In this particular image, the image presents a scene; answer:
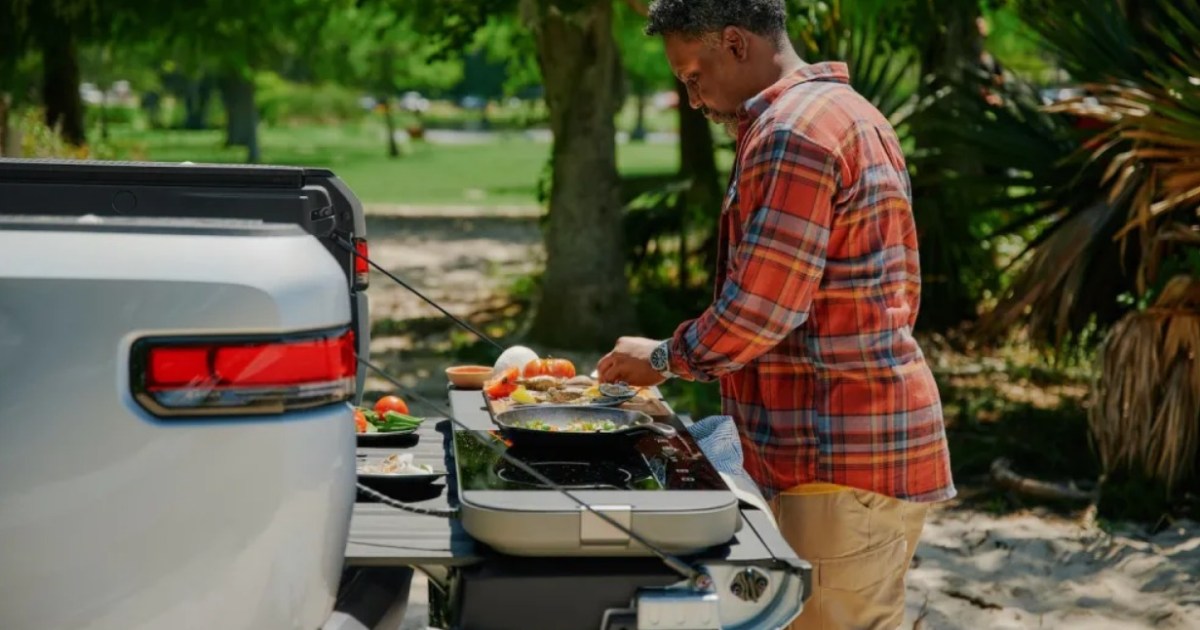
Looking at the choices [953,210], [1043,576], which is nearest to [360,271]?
[1043,576]

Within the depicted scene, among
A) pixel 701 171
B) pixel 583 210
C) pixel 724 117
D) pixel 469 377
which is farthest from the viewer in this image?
pixel 701 171

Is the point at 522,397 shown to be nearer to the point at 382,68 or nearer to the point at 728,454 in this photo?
the point at 728,454

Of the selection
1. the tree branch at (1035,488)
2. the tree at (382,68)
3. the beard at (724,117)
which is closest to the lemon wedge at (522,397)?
the beard at (724,117)

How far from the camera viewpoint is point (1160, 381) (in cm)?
748

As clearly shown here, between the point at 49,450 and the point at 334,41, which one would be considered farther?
the point at 334,41

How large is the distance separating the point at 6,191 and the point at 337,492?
174 centimetres

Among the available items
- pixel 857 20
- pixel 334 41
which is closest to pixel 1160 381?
pixel 857 20

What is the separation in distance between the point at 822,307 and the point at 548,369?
42.1 inches

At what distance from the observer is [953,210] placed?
35.9 ft

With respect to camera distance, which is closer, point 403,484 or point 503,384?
point 403,484

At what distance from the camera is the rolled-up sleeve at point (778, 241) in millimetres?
3424

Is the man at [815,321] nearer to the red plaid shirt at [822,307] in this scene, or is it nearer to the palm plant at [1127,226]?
the red plaid shirt at [822,307]

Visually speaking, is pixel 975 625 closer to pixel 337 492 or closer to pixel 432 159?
pixel 337 492

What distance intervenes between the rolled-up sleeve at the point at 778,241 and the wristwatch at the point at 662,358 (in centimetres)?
21
